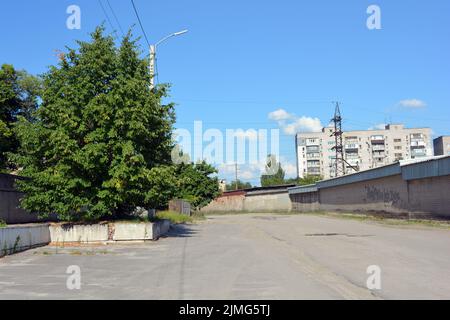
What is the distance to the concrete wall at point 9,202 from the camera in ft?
65.4

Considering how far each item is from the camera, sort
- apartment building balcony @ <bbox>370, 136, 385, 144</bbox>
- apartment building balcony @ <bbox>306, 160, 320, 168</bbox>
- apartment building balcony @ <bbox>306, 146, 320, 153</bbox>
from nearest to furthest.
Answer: apartment building balcony @ <bbox>370, 136, 385, 144</bbox> → apartment building balcony @ <bbox>306, 146, 320, 153</bbox> → apartment building balcony @ <bbox>306, 160, 320, 168</bbox>

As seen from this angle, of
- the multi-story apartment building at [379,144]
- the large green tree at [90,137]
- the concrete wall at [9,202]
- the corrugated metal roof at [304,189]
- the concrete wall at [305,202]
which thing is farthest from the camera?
the multi-story apartment building at [379,144]

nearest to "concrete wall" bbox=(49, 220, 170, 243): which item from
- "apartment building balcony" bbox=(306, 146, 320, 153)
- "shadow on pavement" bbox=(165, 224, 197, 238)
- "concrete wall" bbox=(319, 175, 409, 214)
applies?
"shadow on pavement" bbox=(165, 224, 197, 238)

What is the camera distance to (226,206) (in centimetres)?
8938

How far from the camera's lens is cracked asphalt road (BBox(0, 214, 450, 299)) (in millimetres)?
8539

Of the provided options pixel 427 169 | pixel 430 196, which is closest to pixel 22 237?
pixel 427 169

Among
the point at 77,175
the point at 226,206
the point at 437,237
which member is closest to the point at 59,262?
the point at 77,175

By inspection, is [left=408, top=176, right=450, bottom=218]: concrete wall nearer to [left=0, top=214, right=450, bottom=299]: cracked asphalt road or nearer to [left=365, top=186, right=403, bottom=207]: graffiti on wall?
[left=365, top=186, right=403, bottom=207]: graffiti on wall

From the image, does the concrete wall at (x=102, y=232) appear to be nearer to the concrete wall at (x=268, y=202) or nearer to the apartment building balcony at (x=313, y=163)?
the concrete wall at (x=268, y=202)

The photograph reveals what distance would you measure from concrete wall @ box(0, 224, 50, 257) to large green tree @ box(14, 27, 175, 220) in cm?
129

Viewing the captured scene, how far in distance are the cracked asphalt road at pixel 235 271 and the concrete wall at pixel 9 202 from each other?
3.94 meters

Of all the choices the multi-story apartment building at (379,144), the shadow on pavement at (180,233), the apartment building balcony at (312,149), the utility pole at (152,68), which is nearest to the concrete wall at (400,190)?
the shadow on pavement at (180,233)

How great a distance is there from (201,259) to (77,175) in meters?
7.96
